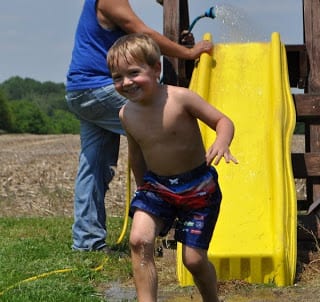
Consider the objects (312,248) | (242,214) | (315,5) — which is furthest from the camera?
(315,5)

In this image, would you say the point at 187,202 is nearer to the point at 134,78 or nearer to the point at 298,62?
the point at 134,78

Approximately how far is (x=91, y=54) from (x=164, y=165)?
1896 millimetres

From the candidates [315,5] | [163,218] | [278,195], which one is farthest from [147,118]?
[315,5]

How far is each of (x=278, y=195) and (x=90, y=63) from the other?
59.1 inches

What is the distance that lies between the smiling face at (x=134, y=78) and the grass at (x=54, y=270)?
119 cm

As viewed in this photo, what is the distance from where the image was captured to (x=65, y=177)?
48.0 ft

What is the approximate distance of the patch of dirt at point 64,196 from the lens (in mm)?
4703

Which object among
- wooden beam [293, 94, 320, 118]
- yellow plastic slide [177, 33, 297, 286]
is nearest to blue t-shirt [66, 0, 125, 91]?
yellow plastic slide [177, 33, 297, 286]

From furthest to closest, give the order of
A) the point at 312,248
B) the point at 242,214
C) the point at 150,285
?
1. the point at 312,248
2. the point at 242,214
3. the point at 150,285

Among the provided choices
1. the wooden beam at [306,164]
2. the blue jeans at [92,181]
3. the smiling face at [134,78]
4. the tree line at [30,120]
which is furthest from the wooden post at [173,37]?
the tree line at [30,120]

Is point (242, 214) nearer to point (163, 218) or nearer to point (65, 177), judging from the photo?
point (163, 218)

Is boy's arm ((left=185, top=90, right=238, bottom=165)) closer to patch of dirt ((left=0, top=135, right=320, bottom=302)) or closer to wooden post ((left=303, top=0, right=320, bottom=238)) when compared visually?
patch of dirt ((left=0, top=135, right=320, bottom=302))

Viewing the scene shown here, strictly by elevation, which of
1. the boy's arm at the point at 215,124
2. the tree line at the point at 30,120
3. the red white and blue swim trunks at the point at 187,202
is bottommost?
the red white and blue swim trunks at the point at 187,202

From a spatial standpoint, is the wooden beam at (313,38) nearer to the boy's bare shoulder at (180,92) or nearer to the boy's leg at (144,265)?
the boy's bare shoulder at (180,92)
